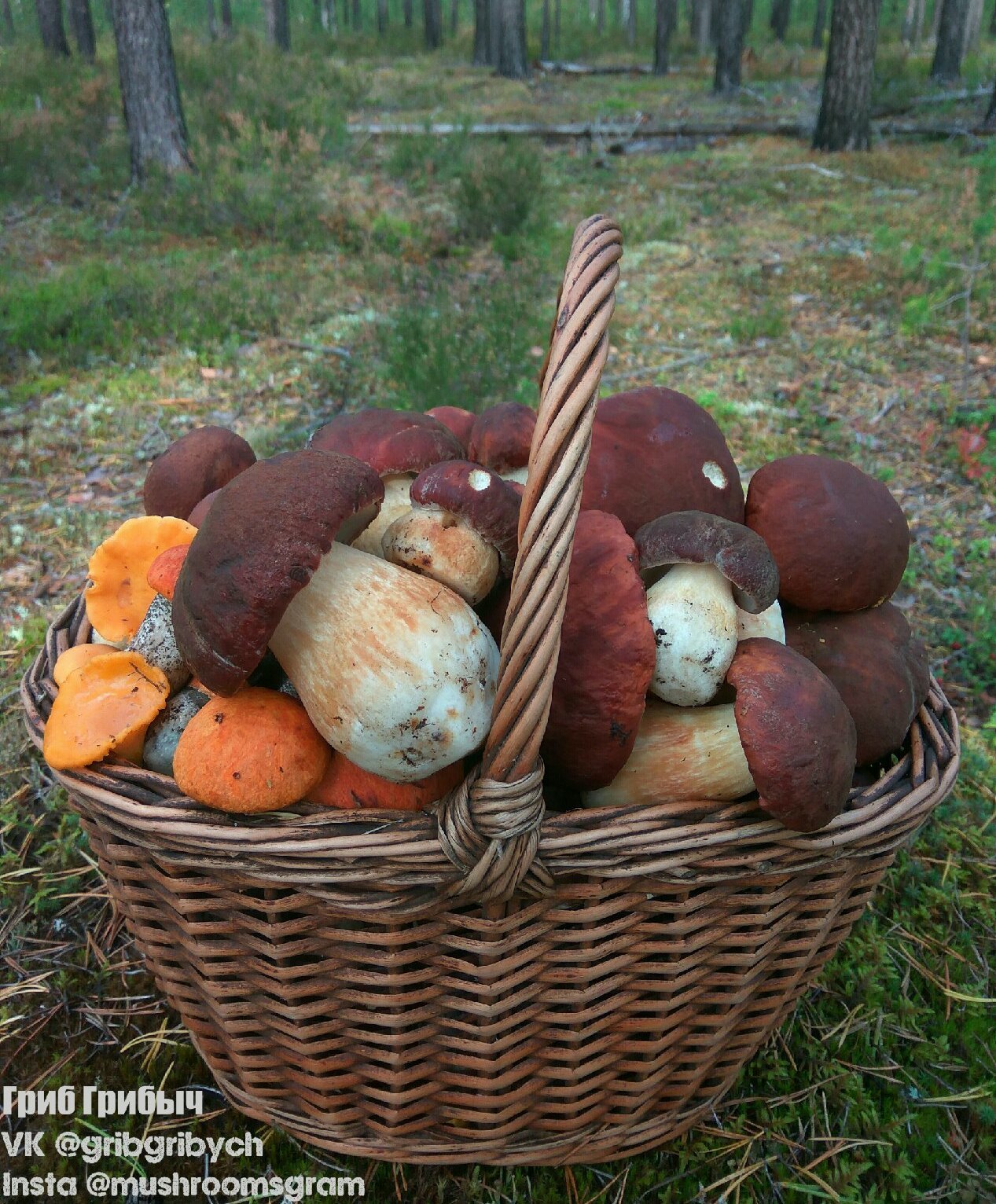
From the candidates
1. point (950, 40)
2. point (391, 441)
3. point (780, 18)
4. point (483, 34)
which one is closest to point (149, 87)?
point (391, 441)

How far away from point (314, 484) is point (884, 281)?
5.76 metres

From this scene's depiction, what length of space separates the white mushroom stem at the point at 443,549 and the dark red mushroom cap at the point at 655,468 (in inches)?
10.4

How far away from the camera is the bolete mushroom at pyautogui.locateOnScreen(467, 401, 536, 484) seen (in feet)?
5.81

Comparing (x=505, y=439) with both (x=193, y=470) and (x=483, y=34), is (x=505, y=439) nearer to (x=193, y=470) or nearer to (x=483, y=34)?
(x=193, y=470)

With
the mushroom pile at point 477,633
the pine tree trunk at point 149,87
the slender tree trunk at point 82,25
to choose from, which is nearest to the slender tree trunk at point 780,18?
the slender tree trunk at point 82,25

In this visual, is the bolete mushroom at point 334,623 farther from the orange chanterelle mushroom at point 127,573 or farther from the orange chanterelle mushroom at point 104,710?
the orange chanterelle mushroom at point 127,573

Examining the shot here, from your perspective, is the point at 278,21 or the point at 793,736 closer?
the point at 793,736

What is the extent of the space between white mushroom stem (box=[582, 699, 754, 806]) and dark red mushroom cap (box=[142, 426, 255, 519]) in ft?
3.40

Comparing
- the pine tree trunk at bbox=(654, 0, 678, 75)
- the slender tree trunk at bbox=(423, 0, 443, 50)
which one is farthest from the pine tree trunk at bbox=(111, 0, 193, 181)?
the slender tree trunk at bbox=(423, 0, 443, 50)

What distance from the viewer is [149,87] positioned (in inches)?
298

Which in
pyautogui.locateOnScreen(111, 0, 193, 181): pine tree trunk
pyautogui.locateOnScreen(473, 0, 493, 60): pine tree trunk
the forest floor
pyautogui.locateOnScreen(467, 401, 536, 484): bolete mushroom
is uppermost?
pyautogui.locateOnScreen(473, 0, 493, 60): pine tree trunk

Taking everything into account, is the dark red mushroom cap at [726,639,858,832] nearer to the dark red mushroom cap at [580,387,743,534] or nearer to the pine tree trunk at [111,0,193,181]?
the dark red mushroom cap at [580,387,743,534]

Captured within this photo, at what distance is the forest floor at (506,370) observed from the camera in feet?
5.39

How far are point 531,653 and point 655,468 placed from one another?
666 millimetres
